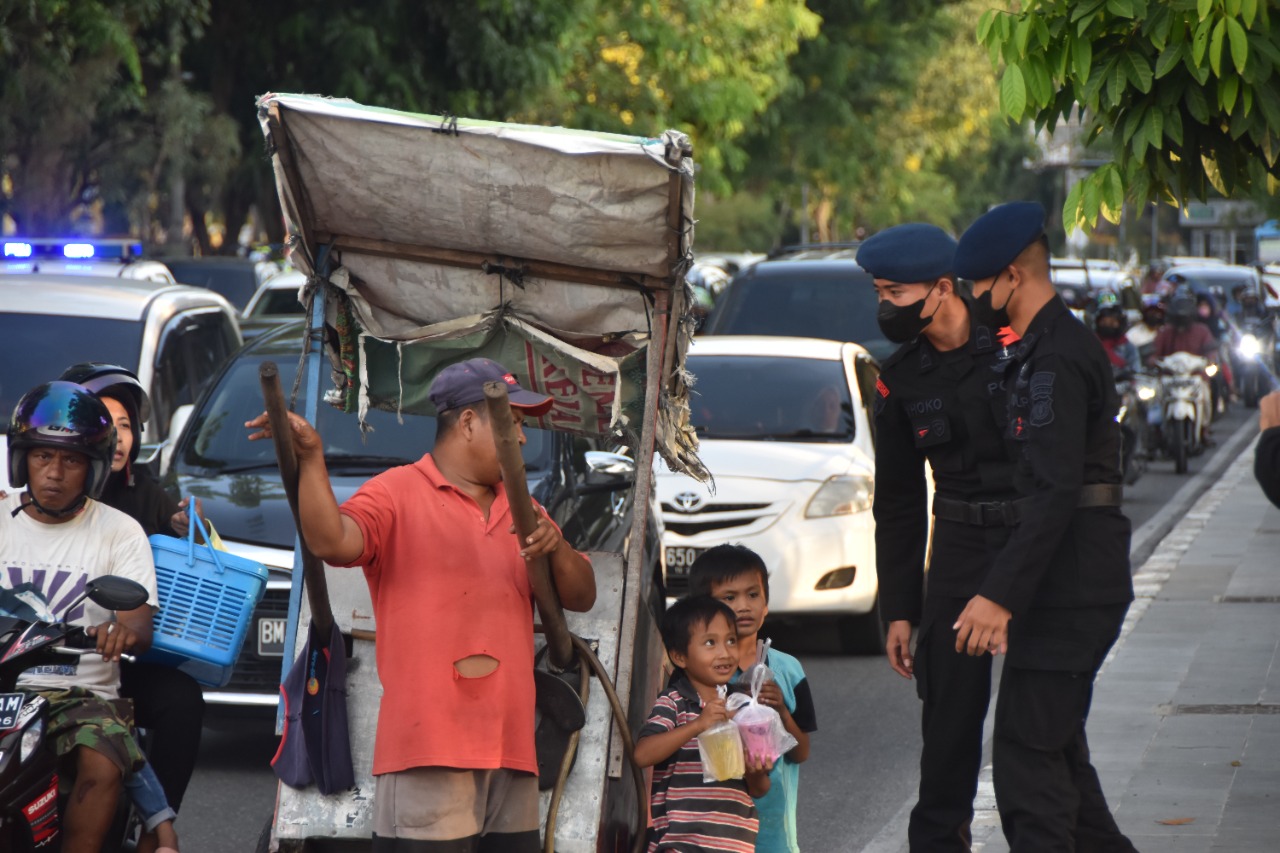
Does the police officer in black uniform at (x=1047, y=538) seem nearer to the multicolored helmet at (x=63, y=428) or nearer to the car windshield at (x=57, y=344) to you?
the multicolored helmet at (x=63, y=428)

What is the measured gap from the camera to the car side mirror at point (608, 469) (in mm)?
7758

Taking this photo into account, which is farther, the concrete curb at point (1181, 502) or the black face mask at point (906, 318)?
the concrete curb at point (1181, 502)

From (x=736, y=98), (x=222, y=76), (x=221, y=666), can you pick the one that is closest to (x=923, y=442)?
(x=221, y=666)

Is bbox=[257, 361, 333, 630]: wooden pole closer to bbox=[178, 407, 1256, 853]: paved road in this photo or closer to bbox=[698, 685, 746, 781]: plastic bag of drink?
bbox=[698, 685, 746, 781]: plastic bag of drink

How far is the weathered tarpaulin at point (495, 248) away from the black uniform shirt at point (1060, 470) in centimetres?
99

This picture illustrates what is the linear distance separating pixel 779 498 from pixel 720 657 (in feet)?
16.3

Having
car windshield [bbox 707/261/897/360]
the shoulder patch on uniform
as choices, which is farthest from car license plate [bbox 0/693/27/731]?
car windshield [bbox 707/261/897/360]

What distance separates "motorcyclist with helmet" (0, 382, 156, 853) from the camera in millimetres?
4629

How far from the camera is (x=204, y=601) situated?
4988 mm

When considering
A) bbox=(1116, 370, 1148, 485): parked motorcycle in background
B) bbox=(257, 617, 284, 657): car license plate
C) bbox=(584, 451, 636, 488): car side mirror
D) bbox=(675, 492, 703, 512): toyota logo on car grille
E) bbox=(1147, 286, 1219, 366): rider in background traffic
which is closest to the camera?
bbox=(257, 617, 284, 657): car license plate

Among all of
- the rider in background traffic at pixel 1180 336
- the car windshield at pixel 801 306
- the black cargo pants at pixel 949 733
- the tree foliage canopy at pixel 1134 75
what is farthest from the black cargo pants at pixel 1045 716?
the rider in background traffic at pixel 1180 336

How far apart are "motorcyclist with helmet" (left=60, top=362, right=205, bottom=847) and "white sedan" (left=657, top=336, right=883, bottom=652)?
4155 mm

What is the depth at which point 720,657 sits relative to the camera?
4855mm

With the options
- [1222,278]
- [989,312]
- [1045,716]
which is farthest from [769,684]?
[1222,278]
